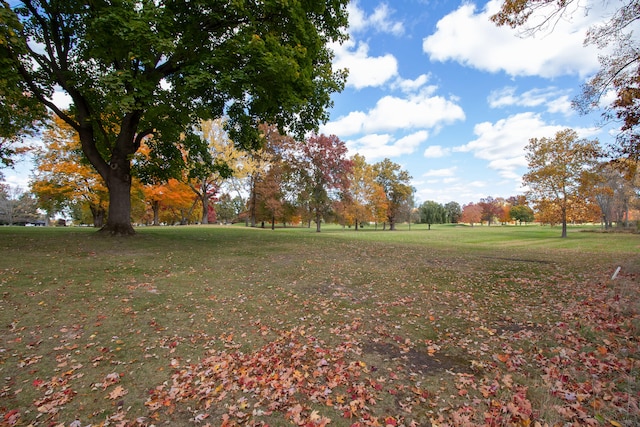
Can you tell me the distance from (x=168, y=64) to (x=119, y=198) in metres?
5.99

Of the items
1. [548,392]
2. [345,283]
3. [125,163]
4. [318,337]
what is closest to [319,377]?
[318,337]

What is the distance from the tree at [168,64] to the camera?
8.99m

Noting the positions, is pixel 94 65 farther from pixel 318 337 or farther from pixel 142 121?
pixel 318 337

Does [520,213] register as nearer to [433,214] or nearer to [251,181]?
[433,214]

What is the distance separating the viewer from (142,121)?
1311 centimetres

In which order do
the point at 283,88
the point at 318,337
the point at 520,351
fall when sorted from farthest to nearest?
the point at 283,88
the point at 318,337
the point at 520,351

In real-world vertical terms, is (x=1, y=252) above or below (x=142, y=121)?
below

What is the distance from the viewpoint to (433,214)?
9262cm

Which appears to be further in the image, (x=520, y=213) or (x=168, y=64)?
(x=520, y=213)

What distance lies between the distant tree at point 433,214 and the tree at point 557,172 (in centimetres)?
6163

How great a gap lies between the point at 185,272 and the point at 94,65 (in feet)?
36.7

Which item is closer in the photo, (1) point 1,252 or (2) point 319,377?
(2) point 319,377

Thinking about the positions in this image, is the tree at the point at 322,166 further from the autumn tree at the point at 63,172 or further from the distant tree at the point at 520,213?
the distant tree at the point at 520,213

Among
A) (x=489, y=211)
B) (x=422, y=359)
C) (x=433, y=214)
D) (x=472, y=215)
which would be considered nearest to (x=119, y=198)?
(x=422, y=359)
